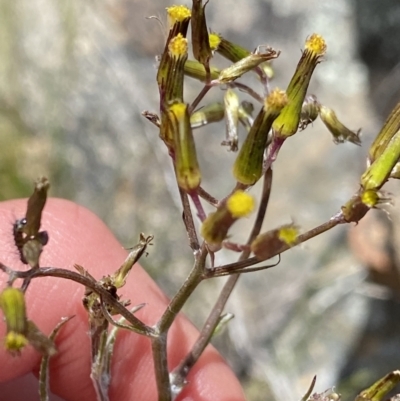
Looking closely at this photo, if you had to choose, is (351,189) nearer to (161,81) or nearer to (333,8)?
(333,8)

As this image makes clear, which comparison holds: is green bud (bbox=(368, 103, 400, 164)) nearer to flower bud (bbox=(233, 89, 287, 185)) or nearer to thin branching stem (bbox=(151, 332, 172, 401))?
flower bud (bbox=(233, 89, 287, 185))

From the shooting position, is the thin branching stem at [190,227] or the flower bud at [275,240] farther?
the thin branching stem at [190,227]

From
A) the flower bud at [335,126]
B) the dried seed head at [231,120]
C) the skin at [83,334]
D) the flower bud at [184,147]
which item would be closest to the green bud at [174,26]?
the flower bud at [184,147]

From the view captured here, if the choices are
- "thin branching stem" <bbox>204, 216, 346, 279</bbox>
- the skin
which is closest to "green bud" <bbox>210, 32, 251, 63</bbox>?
"thin branching stem" <bbox>204, 216, 346, 279</bbox>

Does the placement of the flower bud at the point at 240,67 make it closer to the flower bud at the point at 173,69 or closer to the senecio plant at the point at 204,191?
the senecio plant at the point at 204,191

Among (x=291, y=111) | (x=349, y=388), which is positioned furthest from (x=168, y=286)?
(x=291, y=111)
